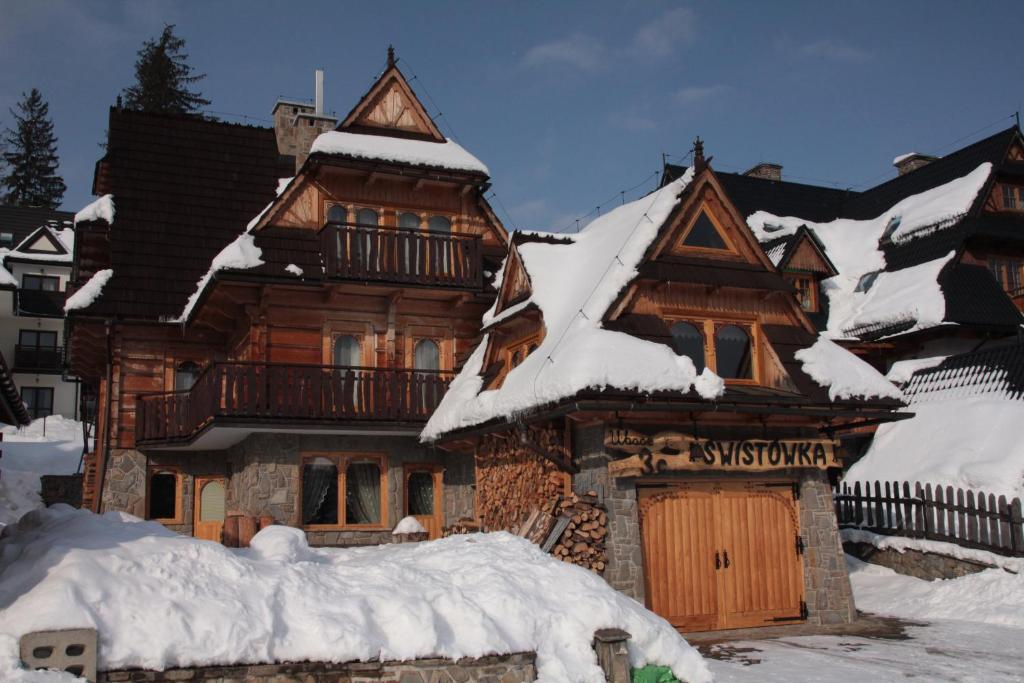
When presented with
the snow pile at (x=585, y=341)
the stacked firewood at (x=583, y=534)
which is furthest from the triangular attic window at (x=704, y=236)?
the stacked firewood at (x=583, y=534)

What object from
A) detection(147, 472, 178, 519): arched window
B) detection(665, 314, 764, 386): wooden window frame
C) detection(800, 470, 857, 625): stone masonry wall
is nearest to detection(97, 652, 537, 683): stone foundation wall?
detection(800, 470, 857, 625): stone masonry wall

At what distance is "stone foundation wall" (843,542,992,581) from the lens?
17547mm

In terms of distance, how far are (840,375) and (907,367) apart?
1241cm

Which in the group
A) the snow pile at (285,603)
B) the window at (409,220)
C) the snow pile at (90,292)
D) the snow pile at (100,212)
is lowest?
the snow pile at (285,603)

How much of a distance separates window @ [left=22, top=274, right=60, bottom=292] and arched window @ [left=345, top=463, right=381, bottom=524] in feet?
125

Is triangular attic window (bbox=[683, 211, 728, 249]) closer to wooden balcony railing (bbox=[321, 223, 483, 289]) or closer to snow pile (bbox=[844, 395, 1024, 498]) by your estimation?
wooden balcony railing (bbox=[321, 223, 483, 289])

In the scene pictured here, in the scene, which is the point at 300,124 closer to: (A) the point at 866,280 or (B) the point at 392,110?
(B) the point at 392,110

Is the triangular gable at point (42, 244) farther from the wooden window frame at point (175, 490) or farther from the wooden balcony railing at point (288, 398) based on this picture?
the wooden balcony railing at point (288, 398)

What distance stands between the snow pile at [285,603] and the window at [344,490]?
941cm

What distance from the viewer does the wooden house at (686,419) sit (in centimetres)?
1462

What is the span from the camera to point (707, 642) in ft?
46.7

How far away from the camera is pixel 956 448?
822 inches

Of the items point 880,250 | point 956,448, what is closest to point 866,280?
point 880,250

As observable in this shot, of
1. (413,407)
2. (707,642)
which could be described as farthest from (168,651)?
(413,407)
